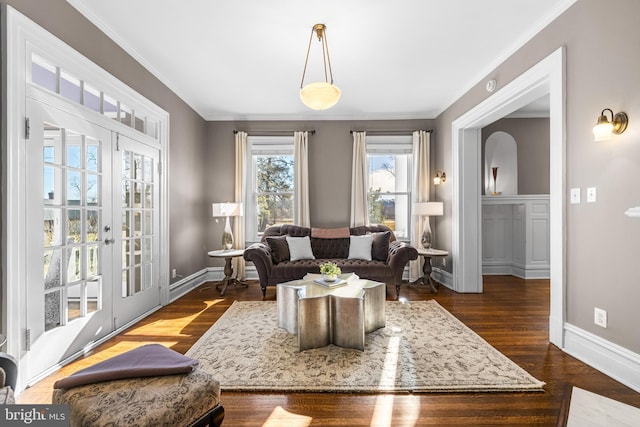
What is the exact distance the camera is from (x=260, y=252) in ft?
14.3

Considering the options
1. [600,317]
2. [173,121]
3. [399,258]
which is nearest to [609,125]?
[600,317]

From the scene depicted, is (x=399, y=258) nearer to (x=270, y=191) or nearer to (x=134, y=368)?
(x=270, y=191)

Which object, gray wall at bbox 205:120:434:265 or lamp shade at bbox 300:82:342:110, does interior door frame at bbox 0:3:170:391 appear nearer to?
lamp shade at bbox 300:82:342:110

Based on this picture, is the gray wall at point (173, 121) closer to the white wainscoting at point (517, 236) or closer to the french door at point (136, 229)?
the french door at point (136, 229)

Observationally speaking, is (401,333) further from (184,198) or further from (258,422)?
(184,198)

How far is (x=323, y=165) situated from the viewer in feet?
18.6

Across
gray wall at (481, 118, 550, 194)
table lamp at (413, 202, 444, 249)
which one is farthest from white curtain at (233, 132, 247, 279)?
gray wall at (481, 118, 550, 194)

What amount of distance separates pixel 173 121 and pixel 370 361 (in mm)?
4011

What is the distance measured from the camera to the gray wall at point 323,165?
5672 millimetres

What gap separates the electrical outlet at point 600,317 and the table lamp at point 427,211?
264 centimetres

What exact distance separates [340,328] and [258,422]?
3.55ft

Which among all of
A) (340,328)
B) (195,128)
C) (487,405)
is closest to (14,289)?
(340,328)

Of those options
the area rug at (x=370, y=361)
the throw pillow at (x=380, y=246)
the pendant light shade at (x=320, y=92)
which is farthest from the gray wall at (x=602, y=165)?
the throw pillow at (x=380, y=246)

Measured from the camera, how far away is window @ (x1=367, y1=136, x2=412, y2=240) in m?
5.79
